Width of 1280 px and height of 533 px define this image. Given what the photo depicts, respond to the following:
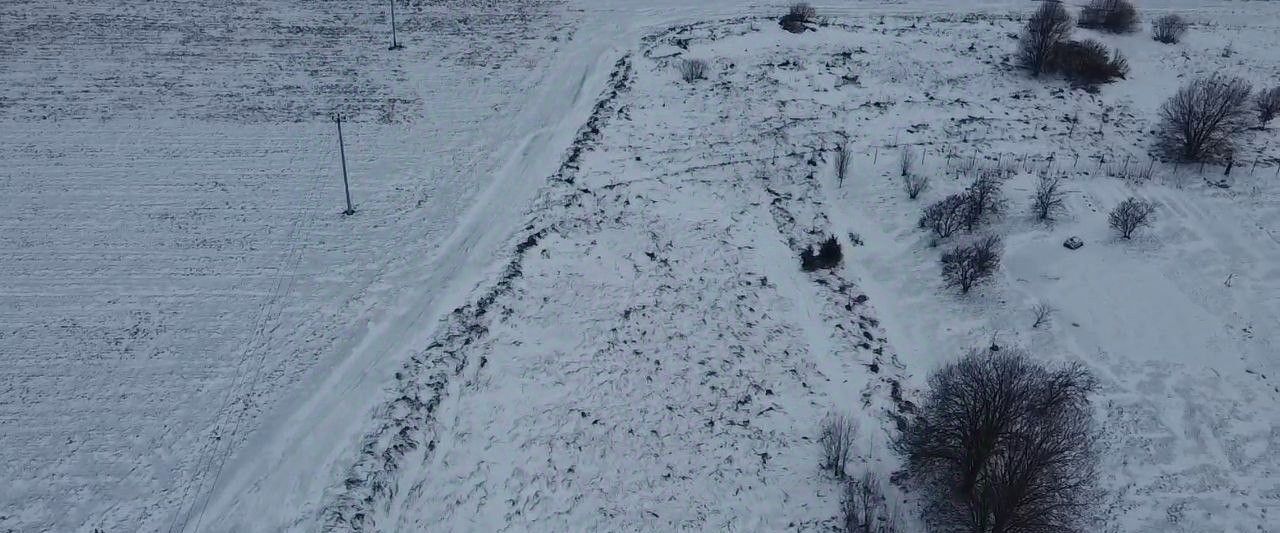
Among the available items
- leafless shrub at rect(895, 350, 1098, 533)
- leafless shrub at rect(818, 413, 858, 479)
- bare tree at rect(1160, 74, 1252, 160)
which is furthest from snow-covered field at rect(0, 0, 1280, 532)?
bare tree at rect(1160, 74, 1252, 160)

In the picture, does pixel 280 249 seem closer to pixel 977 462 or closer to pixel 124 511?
pixel 124 511

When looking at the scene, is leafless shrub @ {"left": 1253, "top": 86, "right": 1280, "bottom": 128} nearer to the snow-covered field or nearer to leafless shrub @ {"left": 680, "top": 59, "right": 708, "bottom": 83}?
the snow-covered field

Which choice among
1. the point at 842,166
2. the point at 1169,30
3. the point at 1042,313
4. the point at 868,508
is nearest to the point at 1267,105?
the point at 1169,30

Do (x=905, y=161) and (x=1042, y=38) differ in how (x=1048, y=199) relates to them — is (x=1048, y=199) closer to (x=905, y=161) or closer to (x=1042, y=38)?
(x=905, y=161)

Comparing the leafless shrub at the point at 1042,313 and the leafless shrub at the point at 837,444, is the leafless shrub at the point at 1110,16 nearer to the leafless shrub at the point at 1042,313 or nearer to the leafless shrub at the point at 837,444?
the leafless shrub at the point at 1042,313

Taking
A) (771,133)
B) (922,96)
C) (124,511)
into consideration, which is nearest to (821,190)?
(771,133)

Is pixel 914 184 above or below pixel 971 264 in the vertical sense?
above
